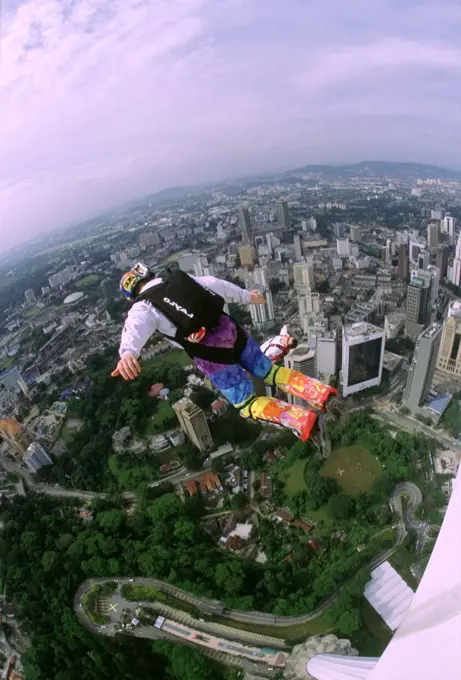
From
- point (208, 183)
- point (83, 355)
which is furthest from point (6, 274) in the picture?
point (208, 183)

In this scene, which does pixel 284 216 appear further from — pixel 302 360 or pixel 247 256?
pixel 302 360

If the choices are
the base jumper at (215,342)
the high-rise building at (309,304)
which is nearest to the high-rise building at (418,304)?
the high-rise building at (309,304)

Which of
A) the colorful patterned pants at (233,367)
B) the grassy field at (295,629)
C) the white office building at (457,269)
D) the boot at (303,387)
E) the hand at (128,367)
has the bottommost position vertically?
the grassy field at (295,629)

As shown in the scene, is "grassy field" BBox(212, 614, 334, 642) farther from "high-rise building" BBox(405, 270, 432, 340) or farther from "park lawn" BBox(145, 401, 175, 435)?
"high-rise building" BBox(405, 270, 432, 340)

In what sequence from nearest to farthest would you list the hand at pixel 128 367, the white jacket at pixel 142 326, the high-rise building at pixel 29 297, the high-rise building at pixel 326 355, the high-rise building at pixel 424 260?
1. the hand at pixel 128 367
2. the white jacket at pixel 142 326
3. the high-rise building at pixel 326 355
4. the high-rise building at pixel 424 260
5. the high-rise building at pixel 29 297

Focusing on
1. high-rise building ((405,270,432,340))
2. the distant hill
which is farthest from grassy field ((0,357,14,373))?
the distant hill

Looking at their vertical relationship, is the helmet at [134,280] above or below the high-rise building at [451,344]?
above

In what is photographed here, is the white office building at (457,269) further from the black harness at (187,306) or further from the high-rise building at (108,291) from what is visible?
the high-rise building at (108,291)

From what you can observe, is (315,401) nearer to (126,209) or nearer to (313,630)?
(313,630)
